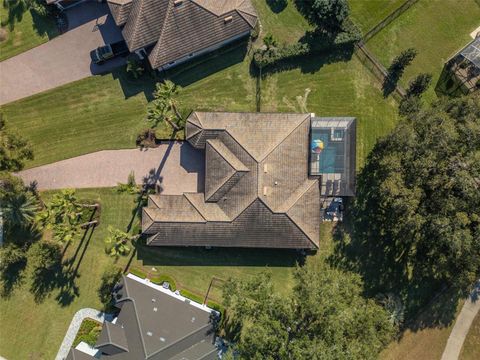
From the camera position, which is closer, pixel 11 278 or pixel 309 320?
pixel 309 320

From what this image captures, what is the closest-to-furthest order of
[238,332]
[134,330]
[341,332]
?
1. [341,332]
2. [134,330]
3. [238,332]

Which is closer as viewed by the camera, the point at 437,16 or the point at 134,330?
the point at 134,330

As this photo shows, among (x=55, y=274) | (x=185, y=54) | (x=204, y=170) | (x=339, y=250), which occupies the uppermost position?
(x=185, y=54)


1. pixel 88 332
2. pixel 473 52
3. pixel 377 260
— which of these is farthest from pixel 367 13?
pixel 88 332

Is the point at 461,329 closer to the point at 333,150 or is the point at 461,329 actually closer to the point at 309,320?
the point at 309,320

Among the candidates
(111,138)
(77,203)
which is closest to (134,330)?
(77,203)

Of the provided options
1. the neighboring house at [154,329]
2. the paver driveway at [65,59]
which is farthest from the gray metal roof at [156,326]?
the paver driveway at [65,59]

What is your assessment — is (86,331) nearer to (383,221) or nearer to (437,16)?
(383,221)
